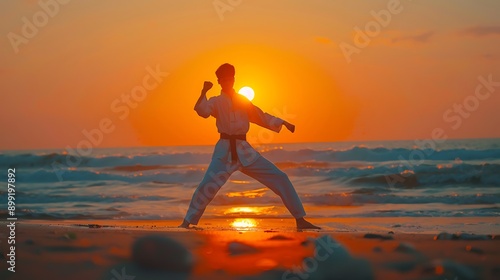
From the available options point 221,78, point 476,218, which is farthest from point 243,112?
point 476,218

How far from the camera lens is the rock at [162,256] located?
11.9 feet

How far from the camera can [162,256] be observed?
364cm

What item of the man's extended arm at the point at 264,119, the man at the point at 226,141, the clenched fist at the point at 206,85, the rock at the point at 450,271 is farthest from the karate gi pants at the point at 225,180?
the rock at the point at 450,271

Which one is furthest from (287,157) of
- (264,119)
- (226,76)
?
(226,76)

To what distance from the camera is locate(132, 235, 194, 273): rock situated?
3.63 meters

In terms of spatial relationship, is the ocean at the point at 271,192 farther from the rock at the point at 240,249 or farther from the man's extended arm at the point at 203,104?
the rock at the point at 240,249

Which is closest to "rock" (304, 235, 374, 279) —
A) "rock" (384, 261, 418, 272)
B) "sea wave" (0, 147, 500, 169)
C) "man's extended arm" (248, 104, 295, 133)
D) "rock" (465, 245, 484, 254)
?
"rock" (384, 261, 418, 272)

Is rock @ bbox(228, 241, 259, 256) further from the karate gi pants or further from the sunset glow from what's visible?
the sunset glow

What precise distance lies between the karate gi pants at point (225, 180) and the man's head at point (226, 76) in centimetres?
77

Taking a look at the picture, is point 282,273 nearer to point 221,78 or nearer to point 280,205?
point 221,78

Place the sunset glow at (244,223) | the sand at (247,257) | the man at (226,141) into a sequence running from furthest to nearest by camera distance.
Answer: the sunset glow at (244,223)
the man at (226,141)
the sand at (247,257)

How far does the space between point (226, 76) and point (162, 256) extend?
390cm

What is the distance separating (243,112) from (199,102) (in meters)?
0.48

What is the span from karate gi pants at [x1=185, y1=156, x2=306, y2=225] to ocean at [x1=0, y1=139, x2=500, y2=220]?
3081mm
